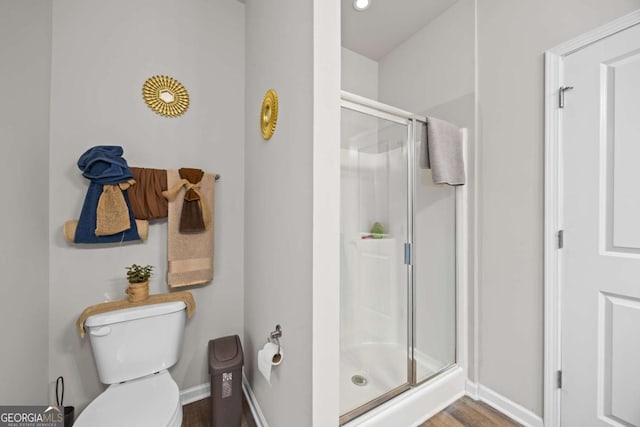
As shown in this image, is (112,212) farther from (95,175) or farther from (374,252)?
(374,252)

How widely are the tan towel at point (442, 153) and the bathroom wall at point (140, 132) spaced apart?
4.26 ft

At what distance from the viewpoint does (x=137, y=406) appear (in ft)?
3.70

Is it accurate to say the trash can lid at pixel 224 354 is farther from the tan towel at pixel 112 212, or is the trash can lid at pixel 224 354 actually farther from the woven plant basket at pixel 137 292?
the tan towel at pixel 112 212

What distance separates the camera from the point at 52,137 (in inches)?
54.2

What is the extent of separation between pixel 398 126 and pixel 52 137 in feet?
6.50

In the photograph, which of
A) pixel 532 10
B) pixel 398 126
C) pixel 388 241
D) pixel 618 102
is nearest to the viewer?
pixel 618 102

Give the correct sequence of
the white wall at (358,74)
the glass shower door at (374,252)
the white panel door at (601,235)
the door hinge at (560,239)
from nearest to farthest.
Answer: the white panel door at (601,235) → the door hinge at (560,239) → the glass shower door at (374,252) → the white wall at (358,74)

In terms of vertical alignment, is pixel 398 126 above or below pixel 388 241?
above

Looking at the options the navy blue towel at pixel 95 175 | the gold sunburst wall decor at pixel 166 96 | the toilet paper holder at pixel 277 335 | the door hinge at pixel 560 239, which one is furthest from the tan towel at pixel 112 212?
the door hinge at pixel 560 239

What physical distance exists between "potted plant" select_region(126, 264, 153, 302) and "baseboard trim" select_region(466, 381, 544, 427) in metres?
2.14

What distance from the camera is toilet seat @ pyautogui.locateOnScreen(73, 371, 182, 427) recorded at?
1036 mm

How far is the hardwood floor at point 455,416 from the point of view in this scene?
151 centimetres

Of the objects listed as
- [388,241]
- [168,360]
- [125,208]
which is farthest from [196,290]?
[388,241]

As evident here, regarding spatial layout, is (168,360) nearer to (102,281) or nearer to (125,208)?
Answer: (102,281)
